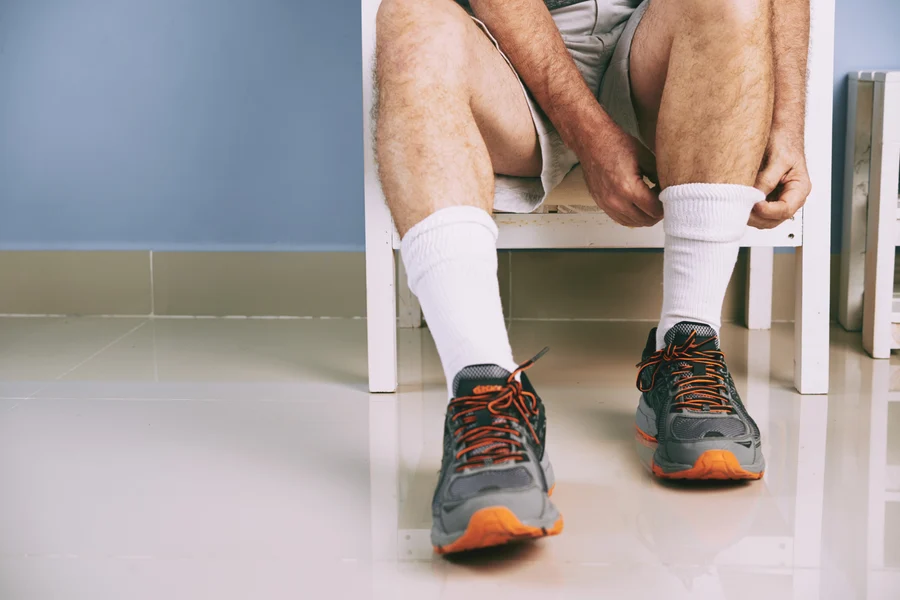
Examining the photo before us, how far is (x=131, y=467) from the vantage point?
1.02m

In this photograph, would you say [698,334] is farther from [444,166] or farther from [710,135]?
[444,166]

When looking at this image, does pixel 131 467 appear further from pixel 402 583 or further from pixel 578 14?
pixel 578 14

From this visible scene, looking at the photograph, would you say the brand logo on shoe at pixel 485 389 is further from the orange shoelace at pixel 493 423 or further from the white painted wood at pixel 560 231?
the white painted wood at pixel 560 231

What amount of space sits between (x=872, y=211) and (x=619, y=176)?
68 centimetres


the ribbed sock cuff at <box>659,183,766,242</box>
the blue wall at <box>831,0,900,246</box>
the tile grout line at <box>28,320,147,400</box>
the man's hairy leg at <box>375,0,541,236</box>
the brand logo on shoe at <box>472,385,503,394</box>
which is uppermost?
the blue wall at <box>831,0,900,246</box>

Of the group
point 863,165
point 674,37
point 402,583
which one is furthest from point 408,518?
point 863,165

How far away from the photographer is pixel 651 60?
1.07m

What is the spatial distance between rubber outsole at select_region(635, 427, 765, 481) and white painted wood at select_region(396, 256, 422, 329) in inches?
33.1

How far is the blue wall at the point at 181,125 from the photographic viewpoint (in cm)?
173

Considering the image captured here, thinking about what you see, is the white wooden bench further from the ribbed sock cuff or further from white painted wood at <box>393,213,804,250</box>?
the ribbed sock cuff

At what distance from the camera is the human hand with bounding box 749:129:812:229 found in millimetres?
1044

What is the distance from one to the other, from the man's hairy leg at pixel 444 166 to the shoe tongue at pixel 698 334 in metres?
0.22

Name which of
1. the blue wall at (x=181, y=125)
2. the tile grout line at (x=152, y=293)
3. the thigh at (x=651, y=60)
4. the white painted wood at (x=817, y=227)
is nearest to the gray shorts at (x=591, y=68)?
the thigh at (x=651, y=60)

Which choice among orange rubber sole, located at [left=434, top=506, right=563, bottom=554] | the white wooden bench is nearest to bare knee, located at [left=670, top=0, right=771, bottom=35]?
the white wooden bench
